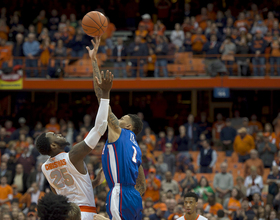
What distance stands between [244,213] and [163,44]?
26.0ft

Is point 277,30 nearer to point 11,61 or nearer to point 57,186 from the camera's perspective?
point 11,61

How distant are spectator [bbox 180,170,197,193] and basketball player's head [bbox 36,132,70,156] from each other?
297 inches

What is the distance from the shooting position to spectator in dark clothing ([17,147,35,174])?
13.9m

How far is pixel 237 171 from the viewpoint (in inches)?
565

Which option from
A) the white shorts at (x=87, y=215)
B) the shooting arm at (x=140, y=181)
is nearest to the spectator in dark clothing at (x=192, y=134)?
the shooting arm at (x=140, y=181)

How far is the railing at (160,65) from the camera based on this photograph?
16.9 m

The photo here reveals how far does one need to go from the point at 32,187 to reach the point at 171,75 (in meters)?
7.17

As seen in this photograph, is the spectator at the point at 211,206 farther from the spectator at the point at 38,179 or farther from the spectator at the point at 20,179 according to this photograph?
the spectator at the point at 20,179

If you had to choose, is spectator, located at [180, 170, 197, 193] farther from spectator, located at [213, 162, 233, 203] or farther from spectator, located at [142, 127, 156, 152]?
spectator, located at [142, 127, 156, 152]

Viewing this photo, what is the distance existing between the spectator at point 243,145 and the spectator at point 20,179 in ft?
21.6

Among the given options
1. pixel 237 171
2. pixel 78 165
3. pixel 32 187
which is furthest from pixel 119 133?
pixel 237 171

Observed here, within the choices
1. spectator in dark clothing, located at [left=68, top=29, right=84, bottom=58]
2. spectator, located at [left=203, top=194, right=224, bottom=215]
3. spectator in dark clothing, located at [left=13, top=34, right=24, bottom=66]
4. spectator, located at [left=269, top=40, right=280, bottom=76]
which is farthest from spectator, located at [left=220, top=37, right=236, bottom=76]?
spectator in dark clothing, located at [left=13, top=34, right=24, bottom=66]

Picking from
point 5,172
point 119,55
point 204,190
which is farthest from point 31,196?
point 119,55

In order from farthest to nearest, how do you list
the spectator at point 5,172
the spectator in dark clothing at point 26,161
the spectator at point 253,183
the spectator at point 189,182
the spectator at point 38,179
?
the spectator in dark clothing at point 26,161
the spectator at point 5,172
the spectator at point 38,179
the spectator at point 189,182
the spectator at point 253,183
